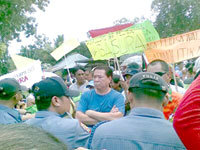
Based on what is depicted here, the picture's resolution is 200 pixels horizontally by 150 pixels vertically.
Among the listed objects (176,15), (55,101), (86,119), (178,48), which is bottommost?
(86,119)

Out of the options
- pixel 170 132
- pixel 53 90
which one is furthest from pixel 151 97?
pixel 53 90

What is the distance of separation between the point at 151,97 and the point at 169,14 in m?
31.6

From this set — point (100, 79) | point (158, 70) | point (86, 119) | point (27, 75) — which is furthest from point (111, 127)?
point (27, 75)

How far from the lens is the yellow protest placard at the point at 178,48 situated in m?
5.39

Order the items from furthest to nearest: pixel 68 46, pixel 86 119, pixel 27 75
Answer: pixel 68 46 → pixel 27 75 → pixel 86 119

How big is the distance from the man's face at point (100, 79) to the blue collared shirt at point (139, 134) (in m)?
1.80

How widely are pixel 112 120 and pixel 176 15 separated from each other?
106 feet

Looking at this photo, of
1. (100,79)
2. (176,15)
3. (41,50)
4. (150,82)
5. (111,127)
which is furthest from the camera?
(41,50)

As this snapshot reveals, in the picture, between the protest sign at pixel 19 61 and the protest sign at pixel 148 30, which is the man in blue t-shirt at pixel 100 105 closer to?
the protest sign at pixel 148 30

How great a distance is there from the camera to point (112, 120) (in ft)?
7.95

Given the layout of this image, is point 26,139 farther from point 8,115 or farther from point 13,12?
point 13,12

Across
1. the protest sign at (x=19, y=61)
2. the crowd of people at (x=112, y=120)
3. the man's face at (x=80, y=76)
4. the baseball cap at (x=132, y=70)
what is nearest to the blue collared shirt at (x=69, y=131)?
the crowd of people at (x=112, y=120)

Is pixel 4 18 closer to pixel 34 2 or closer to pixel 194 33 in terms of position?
pixel 34 2

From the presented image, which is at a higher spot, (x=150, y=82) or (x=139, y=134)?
(x=150, y=82)
